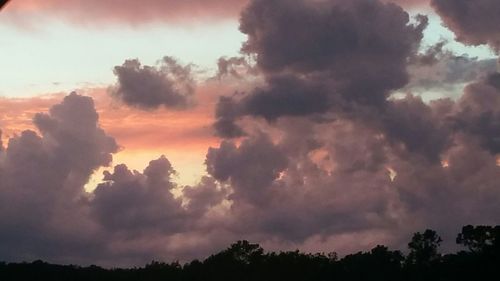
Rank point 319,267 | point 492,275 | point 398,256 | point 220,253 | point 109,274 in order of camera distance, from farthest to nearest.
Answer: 1. point 109,274
2. point 220,253
3. point 319,267
4. point 398,256
5. point 492,275

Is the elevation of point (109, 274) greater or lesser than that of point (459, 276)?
greater

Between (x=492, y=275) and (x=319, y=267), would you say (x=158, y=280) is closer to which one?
(x=319, y=267)

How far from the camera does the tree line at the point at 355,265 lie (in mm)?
134000

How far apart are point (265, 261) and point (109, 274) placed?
34589mm

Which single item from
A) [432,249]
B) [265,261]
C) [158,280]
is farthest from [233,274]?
[432,249]

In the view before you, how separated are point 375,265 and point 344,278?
5.53 m

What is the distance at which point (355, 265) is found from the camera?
15538cm

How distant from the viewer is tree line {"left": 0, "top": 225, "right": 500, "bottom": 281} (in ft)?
440

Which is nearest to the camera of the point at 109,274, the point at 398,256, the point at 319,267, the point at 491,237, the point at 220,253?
the point at 491,237

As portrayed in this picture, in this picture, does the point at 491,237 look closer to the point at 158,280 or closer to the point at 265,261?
the point at 265,261

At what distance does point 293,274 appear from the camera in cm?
17550

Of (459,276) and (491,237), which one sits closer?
(459,276)

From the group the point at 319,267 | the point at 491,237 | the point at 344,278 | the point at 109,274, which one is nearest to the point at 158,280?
the point at 109,274

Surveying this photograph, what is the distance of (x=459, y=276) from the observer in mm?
129625
